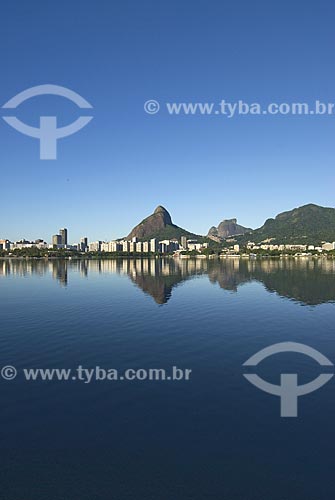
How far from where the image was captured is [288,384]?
22.5 metres

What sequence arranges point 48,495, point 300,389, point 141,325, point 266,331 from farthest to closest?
1. point 141,325
2. point 266,331
3. point 300,389
4. point 48,495

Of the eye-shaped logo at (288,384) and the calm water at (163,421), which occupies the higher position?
the calm water at (163,421)

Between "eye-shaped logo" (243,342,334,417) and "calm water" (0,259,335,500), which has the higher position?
"calm water" (0,259,335,500)

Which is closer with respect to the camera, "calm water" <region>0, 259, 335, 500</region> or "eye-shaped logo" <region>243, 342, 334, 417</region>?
"calm water" <region>0, 259, 335, 500</region>

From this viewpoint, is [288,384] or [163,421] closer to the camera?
[163,421]

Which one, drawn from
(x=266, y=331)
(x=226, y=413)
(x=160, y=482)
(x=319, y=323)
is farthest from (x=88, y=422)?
(x=319, y=323)

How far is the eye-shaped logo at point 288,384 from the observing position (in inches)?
773

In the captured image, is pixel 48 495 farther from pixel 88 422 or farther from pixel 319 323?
pixel 319 323

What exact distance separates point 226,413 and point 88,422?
7.87m

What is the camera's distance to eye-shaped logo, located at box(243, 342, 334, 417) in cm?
1962

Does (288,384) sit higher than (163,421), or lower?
lower

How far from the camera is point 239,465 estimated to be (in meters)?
14.0

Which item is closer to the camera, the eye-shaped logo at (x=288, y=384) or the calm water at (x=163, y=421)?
the calm water at (x=163, y=421)

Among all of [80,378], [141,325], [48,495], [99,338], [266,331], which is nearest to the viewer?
[48,495]
